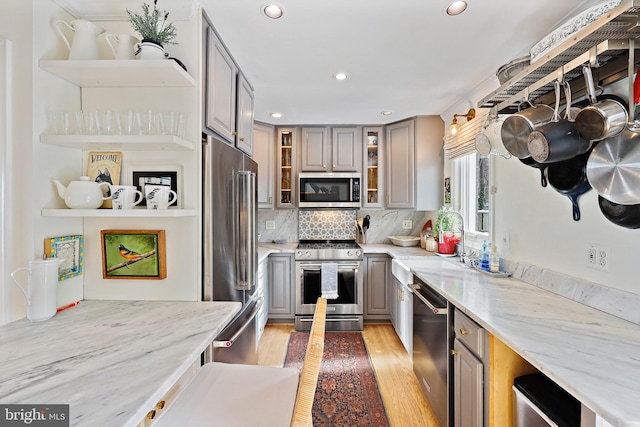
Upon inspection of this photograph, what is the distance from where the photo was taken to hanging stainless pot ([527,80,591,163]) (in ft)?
4.05

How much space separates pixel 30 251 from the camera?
4.24 ft

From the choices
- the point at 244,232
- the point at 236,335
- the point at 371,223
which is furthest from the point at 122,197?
the point at 371,223

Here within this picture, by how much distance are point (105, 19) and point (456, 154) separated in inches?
114

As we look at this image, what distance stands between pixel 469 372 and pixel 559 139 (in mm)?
1123

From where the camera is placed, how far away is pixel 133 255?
1.54 meters

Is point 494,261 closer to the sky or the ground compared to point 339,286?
closer to the sky

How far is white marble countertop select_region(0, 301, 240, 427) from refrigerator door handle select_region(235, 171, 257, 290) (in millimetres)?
438

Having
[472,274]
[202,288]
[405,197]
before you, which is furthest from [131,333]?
[405,197]

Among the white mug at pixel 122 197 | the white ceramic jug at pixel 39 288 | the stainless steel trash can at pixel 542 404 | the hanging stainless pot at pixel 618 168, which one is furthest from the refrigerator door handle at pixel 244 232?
the hanging stainless pot at pixel 618 168

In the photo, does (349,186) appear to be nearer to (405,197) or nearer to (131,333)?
(405,197)

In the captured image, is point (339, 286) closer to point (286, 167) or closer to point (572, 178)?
point (286, 167)

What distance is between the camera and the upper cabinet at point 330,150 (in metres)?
3.67

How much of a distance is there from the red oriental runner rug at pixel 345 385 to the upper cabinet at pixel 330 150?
197 centimetres

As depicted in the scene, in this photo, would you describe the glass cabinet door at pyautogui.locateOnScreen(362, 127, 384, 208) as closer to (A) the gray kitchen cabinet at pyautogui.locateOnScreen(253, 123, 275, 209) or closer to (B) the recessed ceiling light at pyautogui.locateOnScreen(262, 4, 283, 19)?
(A) the gray kitchen cabinet at pyautogui.locateOnScreen(253, 123, 275, 209)
